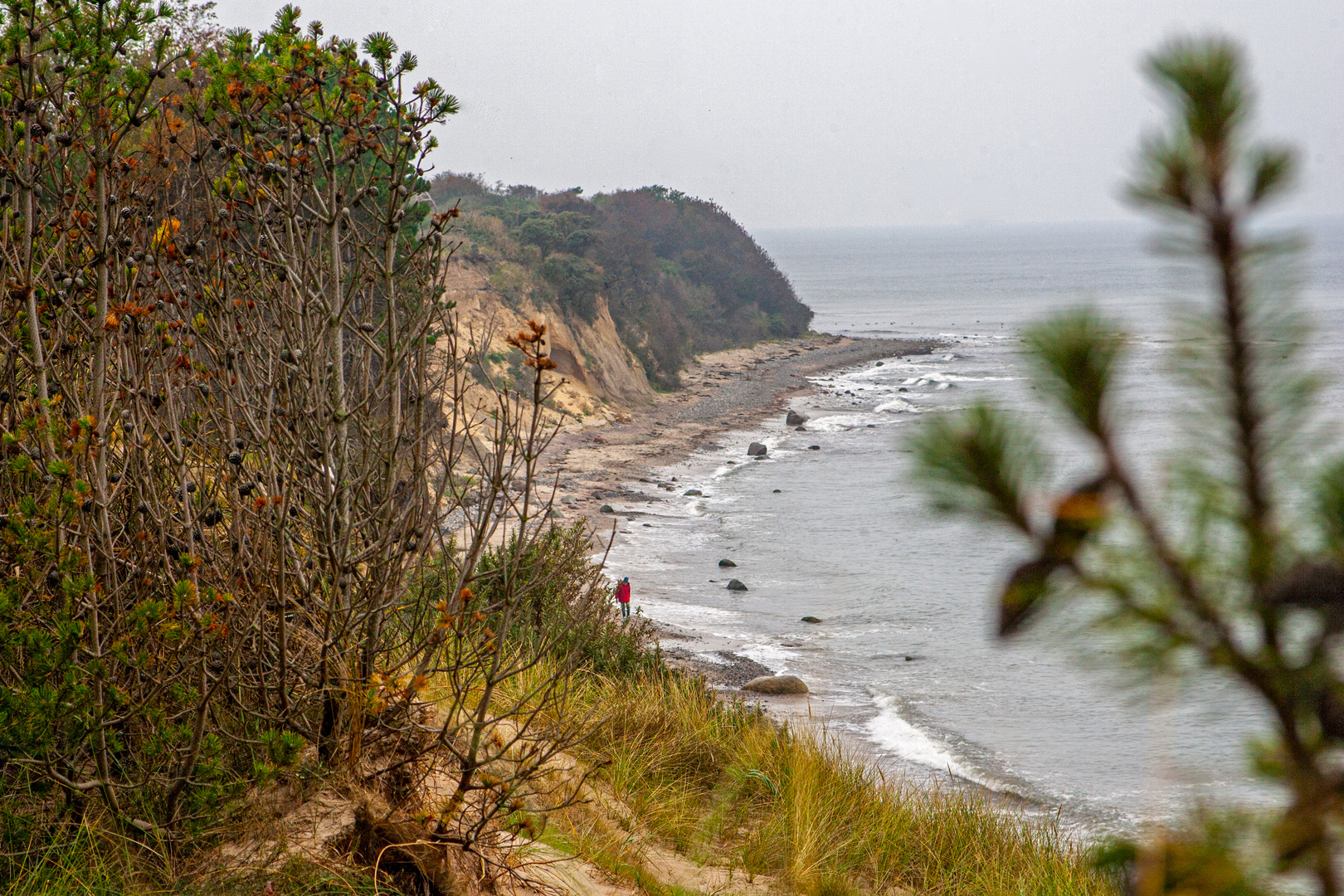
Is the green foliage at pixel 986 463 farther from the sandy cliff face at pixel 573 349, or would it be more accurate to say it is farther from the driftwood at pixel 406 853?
the sandy cliff face at pixel 573 349

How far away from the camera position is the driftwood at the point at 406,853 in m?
4.08

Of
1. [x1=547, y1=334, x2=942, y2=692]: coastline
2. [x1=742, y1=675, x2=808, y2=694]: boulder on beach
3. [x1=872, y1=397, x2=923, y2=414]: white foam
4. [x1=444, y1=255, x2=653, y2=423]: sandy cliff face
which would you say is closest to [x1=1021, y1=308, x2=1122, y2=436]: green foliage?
[x1=547, y1=334, x2=942, y2=692]: coastline

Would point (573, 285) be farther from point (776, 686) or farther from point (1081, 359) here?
point (1081, 359)

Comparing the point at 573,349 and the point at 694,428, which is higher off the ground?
the point at 573,349

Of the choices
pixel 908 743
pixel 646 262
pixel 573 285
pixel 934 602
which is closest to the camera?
pixel 908 743

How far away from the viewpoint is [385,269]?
3977 mm

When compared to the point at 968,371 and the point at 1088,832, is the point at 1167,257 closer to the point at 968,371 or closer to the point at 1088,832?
the point at 1088,832

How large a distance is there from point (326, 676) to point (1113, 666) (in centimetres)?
370

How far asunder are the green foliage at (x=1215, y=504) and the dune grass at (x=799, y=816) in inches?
197

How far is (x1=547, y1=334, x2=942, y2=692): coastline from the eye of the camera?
18.8 metres

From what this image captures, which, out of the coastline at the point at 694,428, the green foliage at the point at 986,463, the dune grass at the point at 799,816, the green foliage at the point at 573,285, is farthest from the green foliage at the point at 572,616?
the green foliage at the point at 573,285

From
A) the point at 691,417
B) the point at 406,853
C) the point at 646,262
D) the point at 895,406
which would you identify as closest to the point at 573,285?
the point at 691,417

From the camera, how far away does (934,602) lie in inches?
869

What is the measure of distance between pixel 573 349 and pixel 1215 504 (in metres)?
39.0
